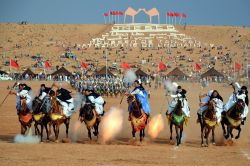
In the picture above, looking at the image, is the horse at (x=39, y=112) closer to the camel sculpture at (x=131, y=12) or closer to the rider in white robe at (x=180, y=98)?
the rider in white robe at (x=180, y=98)

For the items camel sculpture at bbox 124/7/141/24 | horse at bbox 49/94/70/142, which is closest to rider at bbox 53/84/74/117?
horse at bbox 49/94/70/142

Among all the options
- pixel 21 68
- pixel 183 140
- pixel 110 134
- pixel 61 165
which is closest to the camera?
pixel 61 165

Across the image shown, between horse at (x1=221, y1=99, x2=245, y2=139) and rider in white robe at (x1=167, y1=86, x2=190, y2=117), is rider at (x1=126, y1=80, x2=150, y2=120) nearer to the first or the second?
rider in white robe at (x1=167, y1=86, x2=190, y2=117)

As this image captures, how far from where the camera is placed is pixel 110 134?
2583 centimetres

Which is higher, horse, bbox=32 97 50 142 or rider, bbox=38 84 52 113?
rider, bbox=38 84 52 113

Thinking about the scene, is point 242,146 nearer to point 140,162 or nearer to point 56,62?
point 140,162

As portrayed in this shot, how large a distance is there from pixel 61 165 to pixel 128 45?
117518 millimetres

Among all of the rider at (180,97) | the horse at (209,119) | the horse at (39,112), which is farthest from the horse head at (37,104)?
the horse at (209,119)

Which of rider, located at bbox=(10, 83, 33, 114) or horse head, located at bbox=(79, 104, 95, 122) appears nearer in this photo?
horse head, located at bbox=(79, 104, 95, 122)

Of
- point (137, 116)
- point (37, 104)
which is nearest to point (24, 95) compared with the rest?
point (37, 104)

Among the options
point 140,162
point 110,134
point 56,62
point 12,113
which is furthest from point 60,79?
point 140,162

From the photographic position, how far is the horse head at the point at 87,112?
2267 centimetres

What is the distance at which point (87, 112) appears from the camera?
74.4 feet

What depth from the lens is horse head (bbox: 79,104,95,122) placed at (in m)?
22.7
